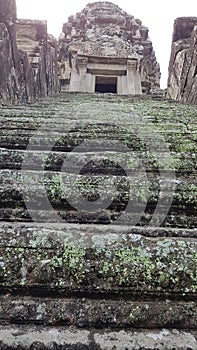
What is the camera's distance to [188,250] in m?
1.28

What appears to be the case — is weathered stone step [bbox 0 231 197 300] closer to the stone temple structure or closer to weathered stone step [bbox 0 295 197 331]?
weathered stone step [bbox 0 295 197 331]

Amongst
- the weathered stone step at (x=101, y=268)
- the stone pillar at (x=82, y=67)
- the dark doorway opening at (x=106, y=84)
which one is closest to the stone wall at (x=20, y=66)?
the stone pillar at (x=82, y=67)

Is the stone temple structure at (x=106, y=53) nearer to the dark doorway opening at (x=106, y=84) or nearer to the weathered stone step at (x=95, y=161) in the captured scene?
the dark doorway opening at (x=106, y=84)

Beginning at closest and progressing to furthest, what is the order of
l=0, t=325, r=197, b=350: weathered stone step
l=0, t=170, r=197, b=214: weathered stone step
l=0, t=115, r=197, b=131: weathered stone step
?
l=0, t=325, r=197, b=350: weathered stone step, l=0, t=170, r=197, b=214: weathered stone step, l=0, t=115, r=197, b=131: weathered stone step

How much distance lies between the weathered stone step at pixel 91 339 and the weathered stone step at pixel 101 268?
13 centimetres

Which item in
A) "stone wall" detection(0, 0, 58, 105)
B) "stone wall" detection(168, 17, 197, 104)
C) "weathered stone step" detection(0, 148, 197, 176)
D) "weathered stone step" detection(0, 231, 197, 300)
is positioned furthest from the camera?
"stone wall" detection(168, 17, 197, 104)

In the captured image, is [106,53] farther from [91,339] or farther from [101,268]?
[91,339]

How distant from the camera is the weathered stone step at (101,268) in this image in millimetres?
1154

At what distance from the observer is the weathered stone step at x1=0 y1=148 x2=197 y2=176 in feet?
→ 6.46

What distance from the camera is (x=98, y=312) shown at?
1094 mm

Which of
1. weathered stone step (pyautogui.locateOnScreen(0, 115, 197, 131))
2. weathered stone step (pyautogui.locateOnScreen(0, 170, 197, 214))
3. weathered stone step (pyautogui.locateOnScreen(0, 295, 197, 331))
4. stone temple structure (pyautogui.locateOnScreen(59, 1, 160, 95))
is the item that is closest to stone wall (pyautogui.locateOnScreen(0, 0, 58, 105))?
weathered stone step (pyautogui.locateOnScreen(0, 115, 197, 131))

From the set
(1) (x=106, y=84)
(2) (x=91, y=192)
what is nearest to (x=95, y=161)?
(2) (x=91, y=192)

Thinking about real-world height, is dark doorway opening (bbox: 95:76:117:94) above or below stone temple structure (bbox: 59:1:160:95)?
below

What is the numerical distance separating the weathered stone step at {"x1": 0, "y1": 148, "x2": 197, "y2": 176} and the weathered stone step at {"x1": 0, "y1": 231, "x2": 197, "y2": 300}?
722 millimetres
